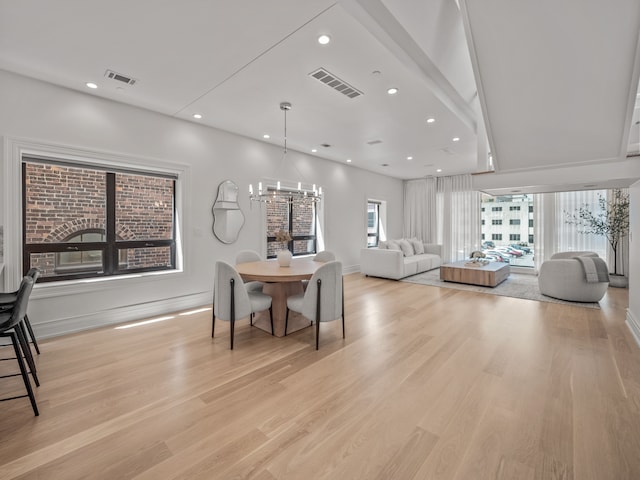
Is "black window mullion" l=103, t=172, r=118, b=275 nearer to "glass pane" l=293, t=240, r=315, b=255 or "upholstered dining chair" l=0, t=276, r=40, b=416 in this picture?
"upholstered dining chair" l=0, t=276, r=40, b=416

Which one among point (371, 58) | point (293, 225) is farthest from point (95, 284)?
point (371, 58)

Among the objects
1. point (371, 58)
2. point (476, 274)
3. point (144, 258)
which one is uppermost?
point (371, 58)

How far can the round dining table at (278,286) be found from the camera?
2904mm

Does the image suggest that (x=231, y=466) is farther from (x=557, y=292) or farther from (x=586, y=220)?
(x=586, y=220)

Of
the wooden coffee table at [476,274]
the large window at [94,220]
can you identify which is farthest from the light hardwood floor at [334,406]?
the wooden coffee table at [476,274]

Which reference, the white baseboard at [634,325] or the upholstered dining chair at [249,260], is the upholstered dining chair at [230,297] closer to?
the upholstered dining chair at [249,260]

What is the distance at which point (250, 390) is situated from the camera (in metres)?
2.11

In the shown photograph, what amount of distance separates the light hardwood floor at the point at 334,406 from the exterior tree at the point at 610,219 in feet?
12.1

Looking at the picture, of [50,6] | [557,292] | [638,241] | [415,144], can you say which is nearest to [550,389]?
[638,241]

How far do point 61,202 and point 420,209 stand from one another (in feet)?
27.3

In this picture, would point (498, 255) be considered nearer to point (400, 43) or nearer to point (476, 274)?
point (476, 274)

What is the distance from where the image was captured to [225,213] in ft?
14.5

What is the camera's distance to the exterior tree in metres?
5.53

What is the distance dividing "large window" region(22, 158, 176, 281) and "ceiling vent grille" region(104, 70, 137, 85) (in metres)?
1.14
